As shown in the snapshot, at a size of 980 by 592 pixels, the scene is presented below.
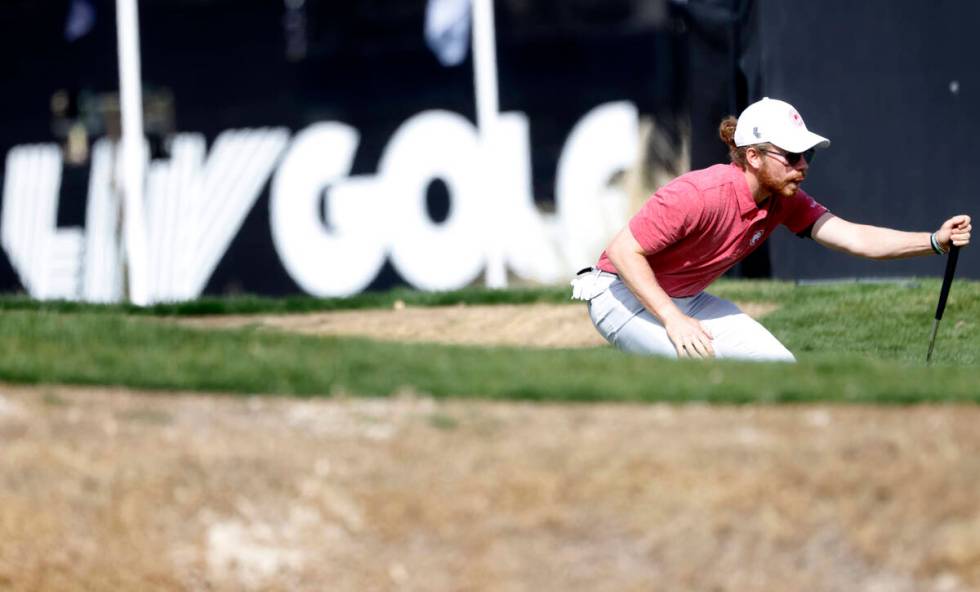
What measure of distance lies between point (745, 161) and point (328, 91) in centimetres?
683

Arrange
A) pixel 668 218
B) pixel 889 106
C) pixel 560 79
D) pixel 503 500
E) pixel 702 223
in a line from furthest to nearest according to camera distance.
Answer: pixel 560 79, pixel 889 106, pixel 702 223, pixel 668 218, pixel 503 500

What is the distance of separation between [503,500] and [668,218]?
7.66ft

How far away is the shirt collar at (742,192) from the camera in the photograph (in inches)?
242

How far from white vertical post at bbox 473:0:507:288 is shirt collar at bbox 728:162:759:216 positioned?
5738mm

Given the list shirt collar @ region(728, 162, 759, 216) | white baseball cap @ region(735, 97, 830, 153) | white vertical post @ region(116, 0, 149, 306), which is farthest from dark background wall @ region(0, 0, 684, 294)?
white baseball cap @ region(735, 97, 830, 153)

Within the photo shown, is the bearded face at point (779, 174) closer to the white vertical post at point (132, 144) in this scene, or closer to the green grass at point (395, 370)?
the green grass at point (395, 370)

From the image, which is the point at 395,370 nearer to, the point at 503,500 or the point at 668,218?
the point at 503,500

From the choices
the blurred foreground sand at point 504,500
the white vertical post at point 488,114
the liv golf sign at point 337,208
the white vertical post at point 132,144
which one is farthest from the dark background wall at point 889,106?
the blurred foreground sand at point 504,500

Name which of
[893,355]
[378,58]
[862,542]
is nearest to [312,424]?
[862,542]

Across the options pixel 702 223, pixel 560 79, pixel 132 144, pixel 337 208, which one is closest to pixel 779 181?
pixel 702 223

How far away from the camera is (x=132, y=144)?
508 inches

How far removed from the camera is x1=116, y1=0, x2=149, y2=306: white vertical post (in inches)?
503

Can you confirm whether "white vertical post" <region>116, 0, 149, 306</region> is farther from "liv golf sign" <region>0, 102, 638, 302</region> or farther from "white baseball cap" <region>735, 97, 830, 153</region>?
"white baseball cap" <region>735, 97, 830, 153</region>

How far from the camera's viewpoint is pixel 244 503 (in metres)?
3.98
